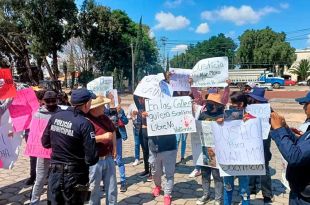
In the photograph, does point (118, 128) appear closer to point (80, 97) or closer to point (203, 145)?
point (203, 145)

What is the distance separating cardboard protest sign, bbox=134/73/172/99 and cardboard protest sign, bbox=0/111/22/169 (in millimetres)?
2114

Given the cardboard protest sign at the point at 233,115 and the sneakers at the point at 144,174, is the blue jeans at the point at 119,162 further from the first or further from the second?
the cardboard protest sign at the point at 233,115

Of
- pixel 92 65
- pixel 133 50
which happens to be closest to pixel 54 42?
pixel 92 65

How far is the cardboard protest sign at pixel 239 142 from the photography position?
13.3ft

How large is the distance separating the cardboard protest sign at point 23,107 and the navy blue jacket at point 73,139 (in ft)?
6.38

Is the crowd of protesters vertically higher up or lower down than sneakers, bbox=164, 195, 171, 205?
higher up

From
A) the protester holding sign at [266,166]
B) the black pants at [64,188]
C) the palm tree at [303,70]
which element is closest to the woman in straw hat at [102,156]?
the black pants at [64,188]

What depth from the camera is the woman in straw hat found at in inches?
150

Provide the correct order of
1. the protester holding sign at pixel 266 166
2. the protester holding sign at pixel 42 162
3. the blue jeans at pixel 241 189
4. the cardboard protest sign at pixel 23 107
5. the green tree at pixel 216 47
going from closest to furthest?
1. the blue jeans at pixel 241 189
2. the protester holding sign at pixel 42 162
3. the protester holding sign at pixel 266 166
4. the cardboard protest sign at pixel 23 107
5. the green tree at pixel 216 47

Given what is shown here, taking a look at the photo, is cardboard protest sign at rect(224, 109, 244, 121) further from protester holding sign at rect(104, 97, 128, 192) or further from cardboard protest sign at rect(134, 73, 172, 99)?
protester holding sign at rect(104, 97, 128, 192)

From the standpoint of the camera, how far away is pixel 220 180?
472 cm

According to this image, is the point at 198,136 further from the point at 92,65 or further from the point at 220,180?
the point at 92,65

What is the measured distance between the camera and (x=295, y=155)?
7.74 ft

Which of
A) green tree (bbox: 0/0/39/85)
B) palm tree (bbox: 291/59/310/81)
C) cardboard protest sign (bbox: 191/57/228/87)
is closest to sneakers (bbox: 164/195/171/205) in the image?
cardboard protest sign (bbox: 191/57/228/87)
